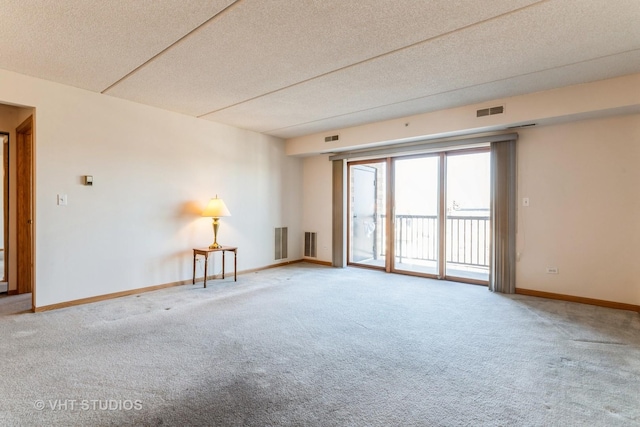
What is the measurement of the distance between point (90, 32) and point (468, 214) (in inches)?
218

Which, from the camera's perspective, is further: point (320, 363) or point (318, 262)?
point (318, 262)

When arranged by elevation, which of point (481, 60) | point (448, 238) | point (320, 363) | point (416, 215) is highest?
point (481, 60)

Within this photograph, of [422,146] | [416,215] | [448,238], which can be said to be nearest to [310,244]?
[416,215]

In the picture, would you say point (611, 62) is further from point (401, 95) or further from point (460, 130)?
point (401, 95)

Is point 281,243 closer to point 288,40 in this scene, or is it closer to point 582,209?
point 288,40

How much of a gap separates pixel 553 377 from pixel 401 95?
3.29 meters

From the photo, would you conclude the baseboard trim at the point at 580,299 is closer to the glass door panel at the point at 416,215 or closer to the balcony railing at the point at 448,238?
the balcony railing at the point at 448,238

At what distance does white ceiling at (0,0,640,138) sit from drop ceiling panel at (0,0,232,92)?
10 mm

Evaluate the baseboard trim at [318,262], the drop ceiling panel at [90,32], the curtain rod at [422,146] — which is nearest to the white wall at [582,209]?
the curtain rod at [422,146]

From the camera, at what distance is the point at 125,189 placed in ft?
13.9

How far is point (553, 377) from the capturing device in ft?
7.35

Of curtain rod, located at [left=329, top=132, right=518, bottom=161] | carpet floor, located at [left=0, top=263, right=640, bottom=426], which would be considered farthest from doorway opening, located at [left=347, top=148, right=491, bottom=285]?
carpet floor, located at [left=0, top=263, right=640, bottom=426]

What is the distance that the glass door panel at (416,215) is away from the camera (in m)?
5.46

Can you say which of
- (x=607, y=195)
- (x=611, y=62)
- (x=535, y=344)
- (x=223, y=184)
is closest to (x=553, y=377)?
(x=535, y=344)
